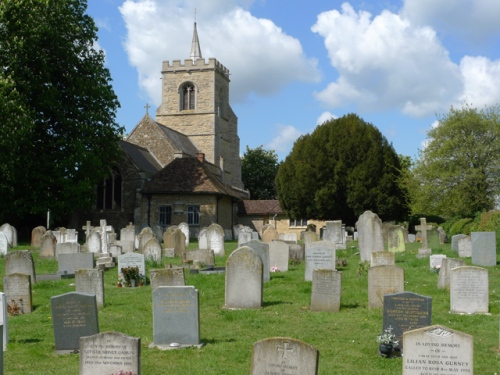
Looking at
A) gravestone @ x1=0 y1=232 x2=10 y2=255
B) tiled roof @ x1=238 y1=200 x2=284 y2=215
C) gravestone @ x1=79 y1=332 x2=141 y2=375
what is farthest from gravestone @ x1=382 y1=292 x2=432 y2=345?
tiled roof @ x1=238 y1=200 x2=284 y2=215

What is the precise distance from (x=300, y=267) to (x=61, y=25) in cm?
2025

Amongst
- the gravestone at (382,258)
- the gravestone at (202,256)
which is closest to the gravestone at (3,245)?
the gravestone at (202,256)

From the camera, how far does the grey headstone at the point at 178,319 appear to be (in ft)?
33.4

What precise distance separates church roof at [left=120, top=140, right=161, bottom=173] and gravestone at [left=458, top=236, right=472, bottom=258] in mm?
26658

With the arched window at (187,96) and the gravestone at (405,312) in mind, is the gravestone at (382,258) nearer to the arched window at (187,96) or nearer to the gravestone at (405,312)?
the gravestone at (405,312)

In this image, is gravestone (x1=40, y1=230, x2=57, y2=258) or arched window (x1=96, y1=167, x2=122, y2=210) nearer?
gravestone (x1=40, y1=230, x2=57, y2=258)

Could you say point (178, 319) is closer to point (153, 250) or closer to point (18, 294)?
point (18, 294)

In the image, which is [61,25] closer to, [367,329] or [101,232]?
[101,232]

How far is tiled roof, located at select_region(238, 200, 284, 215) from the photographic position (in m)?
52.0

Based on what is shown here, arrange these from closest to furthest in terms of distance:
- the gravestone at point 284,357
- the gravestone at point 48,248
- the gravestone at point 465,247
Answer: the gravestone at point 284,357 < the gravestone at point 465,247 < the gravestone at point 48,248

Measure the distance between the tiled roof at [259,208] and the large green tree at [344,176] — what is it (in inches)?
173

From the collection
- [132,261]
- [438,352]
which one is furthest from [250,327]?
[132,261]

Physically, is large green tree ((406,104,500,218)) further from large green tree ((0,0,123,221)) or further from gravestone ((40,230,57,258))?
gravestone ((40,230,57,258))

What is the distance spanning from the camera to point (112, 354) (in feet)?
26.1
